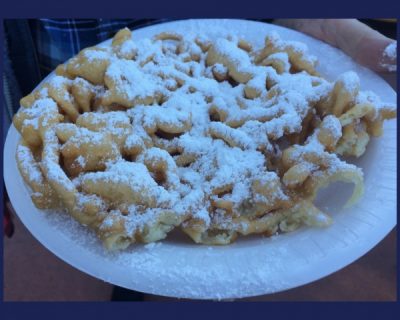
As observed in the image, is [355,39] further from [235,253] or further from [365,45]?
[235,253]

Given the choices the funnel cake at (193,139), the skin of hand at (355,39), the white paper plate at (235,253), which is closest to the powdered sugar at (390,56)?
the skin of hand at (355,39)

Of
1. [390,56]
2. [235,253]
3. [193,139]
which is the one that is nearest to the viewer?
[235,253]

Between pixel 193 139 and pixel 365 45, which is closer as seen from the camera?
pixel 193 139

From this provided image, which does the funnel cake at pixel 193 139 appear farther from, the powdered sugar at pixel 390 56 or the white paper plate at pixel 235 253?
the powdered sugar at pixel 390 56

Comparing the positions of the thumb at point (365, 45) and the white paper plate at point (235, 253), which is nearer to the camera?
the white paper plate at point (235, 253)

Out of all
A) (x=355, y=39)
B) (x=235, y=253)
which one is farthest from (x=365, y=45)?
(x=235, y=253)

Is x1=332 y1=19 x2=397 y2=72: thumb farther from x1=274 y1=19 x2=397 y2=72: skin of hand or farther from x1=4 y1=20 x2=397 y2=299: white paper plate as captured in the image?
x1=4 y1=20 x2=397 y2=299: white paper plate

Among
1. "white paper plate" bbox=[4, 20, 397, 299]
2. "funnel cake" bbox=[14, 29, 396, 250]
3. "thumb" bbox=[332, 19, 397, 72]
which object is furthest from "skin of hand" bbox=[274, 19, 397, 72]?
"white paper plate" bbox=[4, 20, 397, 299]
